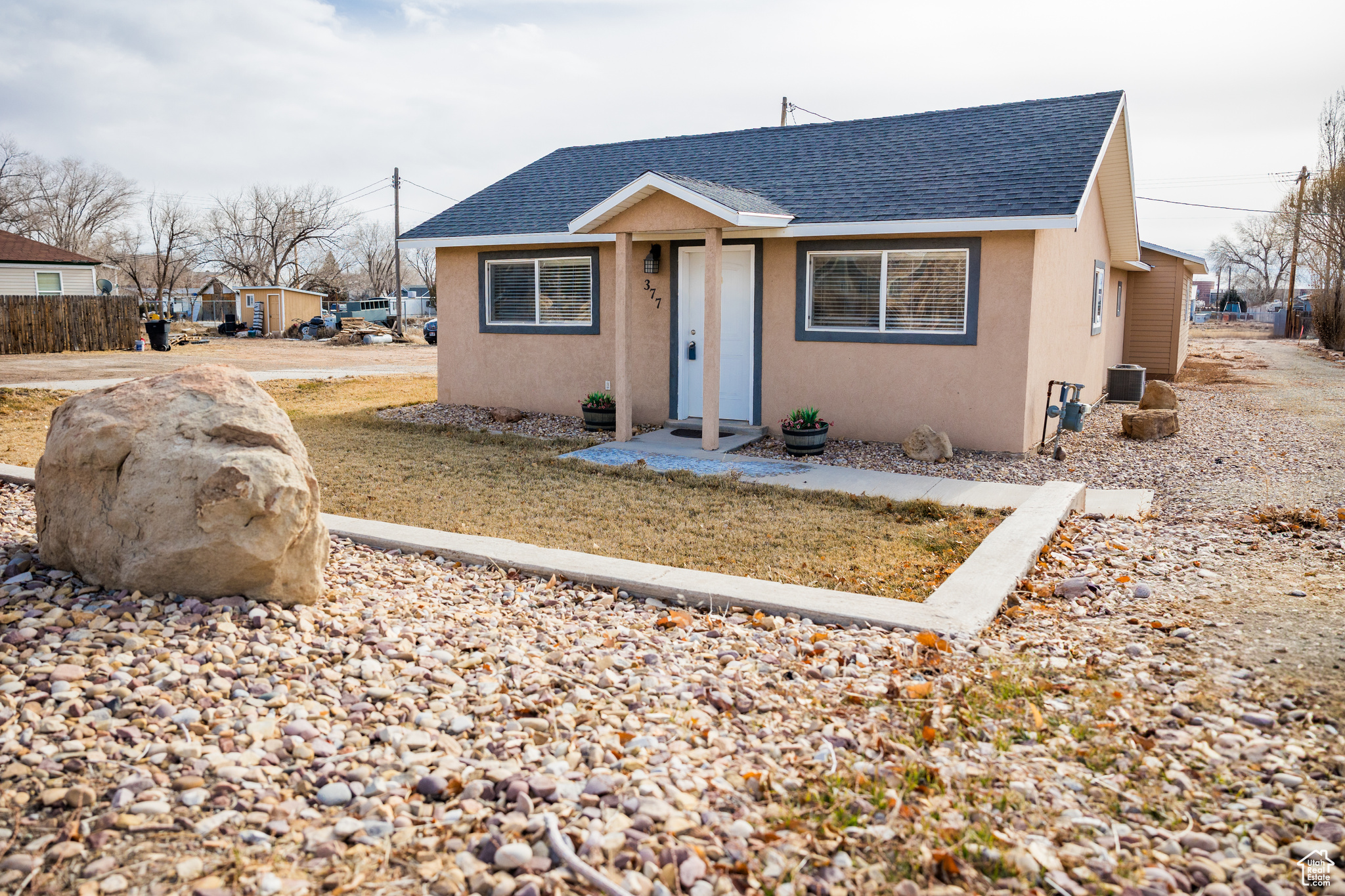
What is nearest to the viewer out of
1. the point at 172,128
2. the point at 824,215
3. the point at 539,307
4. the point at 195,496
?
the point at 195,496

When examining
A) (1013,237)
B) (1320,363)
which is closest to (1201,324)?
(1320,363)

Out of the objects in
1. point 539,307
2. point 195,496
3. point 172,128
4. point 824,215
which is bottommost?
point 195,496

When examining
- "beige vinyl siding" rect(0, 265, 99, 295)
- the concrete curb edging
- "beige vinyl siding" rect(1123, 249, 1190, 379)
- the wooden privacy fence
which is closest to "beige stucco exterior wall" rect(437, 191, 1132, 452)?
the concrete curb edging

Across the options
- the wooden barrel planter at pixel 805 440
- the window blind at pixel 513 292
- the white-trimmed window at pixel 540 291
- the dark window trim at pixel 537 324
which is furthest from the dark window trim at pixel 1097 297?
the window blind at pixel 513 292

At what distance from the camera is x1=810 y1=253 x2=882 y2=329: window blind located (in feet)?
32.8

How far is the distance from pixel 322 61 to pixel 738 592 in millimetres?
11298

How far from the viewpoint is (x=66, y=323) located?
24984mm

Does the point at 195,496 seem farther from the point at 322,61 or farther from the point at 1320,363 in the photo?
the point at 1320,363

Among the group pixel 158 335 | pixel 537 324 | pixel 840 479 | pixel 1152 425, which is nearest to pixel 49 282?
pixel 158 335

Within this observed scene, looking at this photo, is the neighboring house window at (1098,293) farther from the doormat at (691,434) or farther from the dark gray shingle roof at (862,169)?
the doormat at (691,434)

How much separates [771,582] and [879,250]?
6.15 meters

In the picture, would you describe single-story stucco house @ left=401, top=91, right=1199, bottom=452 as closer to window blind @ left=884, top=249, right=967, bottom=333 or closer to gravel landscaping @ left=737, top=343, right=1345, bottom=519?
window blind @ left=884, top=249, right=967, bottom=333

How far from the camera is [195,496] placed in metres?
3.86

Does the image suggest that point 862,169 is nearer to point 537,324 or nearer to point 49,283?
point 537,324
